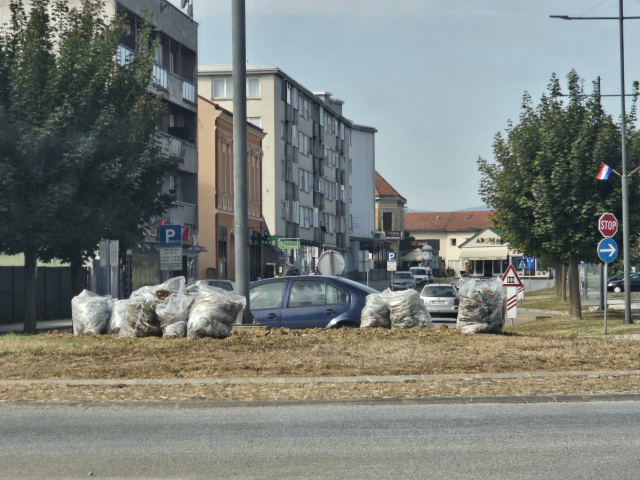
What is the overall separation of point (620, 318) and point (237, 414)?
23.2 meters

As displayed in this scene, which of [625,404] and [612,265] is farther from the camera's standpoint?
[612,265]

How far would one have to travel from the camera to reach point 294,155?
7350 cm

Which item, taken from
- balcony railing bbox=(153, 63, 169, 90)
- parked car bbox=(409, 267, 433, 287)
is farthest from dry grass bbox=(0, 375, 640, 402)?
parked car bbox=(409, 267, 433, 287)

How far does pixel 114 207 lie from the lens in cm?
2483

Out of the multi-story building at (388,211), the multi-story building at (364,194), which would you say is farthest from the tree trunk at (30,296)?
the multi-story building at (388,211)

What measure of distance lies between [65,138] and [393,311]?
10.4 meters

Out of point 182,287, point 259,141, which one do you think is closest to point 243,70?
point 182,287

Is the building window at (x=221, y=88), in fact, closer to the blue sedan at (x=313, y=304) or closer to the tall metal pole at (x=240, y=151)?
the tall metal pole at (x=240, y=151)

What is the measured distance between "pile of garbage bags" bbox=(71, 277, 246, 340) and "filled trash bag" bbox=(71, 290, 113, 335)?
0.51 meters

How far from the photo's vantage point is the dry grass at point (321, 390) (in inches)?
416

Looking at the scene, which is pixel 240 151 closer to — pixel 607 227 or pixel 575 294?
pixel 607 227

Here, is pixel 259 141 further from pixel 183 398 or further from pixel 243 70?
pixel 183 398

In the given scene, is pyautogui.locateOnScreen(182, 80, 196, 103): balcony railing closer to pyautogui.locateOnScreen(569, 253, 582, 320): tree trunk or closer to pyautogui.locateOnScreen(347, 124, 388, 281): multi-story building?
pyautogui.locateOnScreen(569, 253, 582, 320): tree trunk

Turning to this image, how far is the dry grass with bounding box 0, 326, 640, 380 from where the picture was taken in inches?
496
